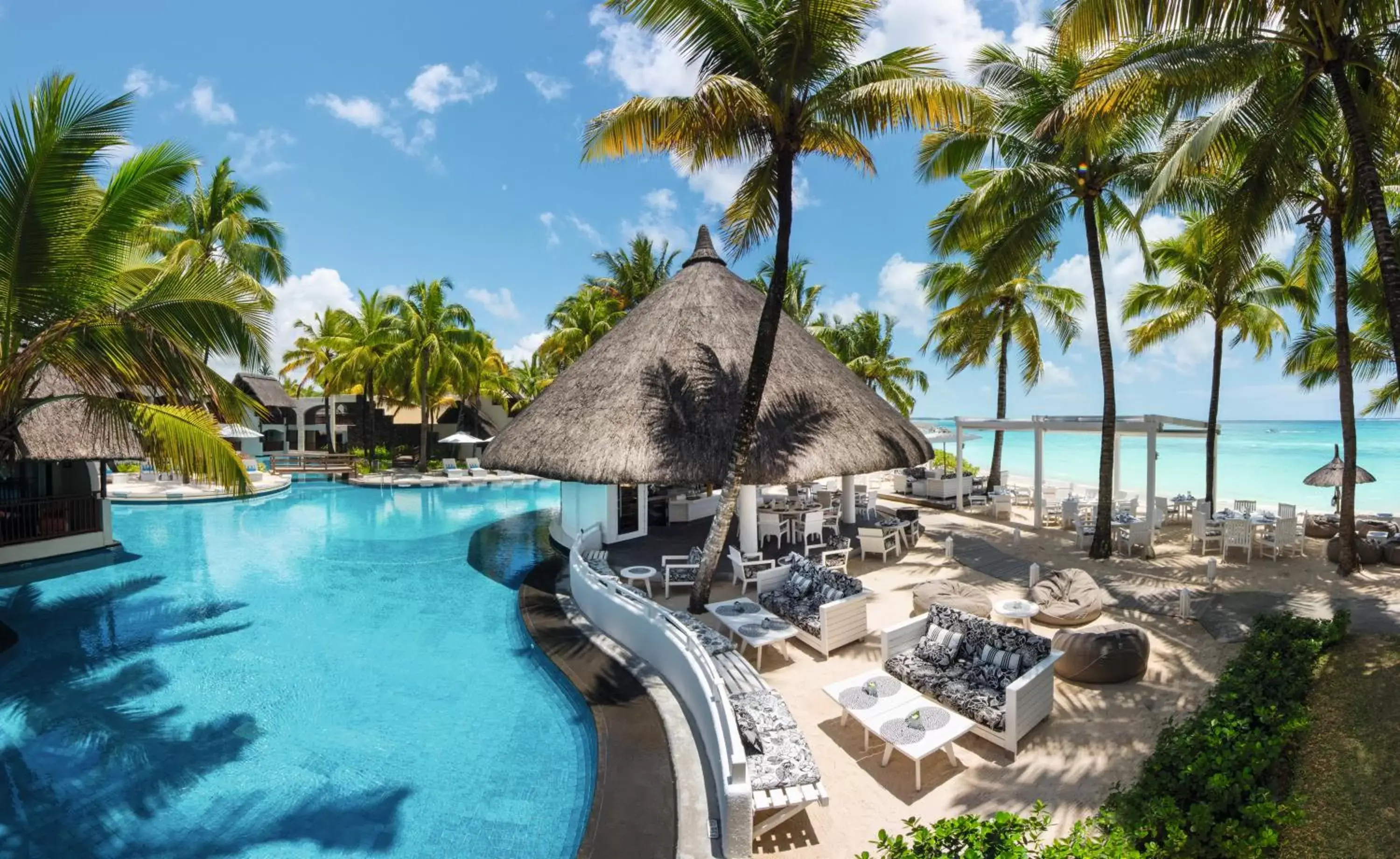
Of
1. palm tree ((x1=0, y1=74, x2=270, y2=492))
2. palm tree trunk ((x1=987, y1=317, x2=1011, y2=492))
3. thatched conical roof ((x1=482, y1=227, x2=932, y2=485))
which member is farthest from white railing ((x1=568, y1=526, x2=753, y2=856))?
palm tree trunk ((x1=987, y1=317, x2=1011, y2=492))

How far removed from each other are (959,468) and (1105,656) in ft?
41.8

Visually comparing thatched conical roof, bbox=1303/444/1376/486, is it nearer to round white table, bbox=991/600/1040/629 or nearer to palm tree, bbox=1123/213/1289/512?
palm tree, bbox=1123/213/1289/512

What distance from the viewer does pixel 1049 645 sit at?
616cm

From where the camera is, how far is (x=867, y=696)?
573cm

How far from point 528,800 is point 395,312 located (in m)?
29.6

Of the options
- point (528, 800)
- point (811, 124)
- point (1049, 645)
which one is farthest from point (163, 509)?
point (1049, 645)

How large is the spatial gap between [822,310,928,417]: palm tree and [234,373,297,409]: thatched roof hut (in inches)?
1192

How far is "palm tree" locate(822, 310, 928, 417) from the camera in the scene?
27.8m

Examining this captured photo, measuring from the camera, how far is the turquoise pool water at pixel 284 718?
499cm

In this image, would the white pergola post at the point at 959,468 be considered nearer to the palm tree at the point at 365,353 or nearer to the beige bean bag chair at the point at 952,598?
the beige bean bag chair at the point at 952,598

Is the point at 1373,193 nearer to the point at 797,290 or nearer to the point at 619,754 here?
the point at 619,754

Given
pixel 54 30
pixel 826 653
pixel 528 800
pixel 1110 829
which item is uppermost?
pixel 54 30

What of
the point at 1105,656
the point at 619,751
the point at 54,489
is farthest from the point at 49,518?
the point at 1105,656

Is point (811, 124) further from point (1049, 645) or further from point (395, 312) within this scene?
point (395, 312)
